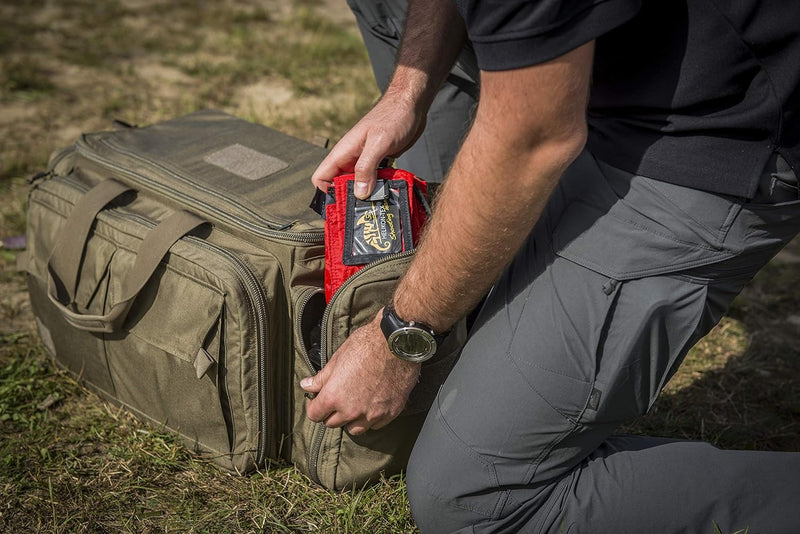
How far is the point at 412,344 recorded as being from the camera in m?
1.64

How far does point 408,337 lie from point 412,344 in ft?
0.08

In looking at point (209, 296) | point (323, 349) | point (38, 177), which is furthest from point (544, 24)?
point (38, 177)

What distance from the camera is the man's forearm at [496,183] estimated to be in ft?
4.32

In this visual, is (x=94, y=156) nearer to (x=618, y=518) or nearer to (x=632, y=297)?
(x=632, y=297)

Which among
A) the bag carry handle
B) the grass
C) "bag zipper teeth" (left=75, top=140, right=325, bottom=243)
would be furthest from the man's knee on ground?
the bag carry handle

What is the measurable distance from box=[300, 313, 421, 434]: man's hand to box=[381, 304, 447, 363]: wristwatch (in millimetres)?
33

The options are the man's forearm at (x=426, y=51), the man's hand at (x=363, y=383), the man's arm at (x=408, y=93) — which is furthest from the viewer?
the man's forearm at (x=426, y=51)

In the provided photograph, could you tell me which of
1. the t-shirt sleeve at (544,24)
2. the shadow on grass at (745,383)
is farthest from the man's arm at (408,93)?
the shadow on grass at (745,383)

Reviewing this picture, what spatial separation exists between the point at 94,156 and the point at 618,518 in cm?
166

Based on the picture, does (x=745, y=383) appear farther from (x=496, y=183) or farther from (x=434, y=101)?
(x=496, y=183)

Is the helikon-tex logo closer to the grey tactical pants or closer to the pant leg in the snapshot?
the grey tactical pants

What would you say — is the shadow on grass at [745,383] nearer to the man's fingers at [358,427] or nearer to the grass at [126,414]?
the grass at [126,414]

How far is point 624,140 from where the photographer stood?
5.18 feet

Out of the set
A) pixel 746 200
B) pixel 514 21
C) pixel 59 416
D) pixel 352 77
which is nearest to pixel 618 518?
pixel 746 200
